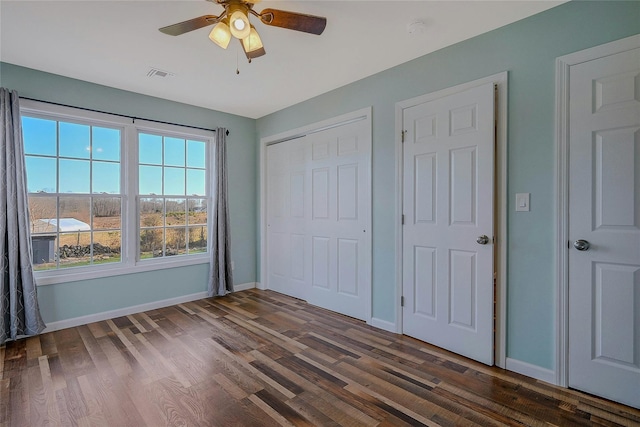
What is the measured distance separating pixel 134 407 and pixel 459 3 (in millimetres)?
3364

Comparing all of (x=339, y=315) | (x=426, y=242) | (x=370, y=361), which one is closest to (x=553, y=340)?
(x=426, y=242)

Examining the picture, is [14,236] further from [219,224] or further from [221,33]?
[221,33]

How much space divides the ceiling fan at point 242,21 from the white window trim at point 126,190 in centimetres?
207

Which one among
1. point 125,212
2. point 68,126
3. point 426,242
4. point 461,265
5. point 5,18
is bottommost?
point 461,265

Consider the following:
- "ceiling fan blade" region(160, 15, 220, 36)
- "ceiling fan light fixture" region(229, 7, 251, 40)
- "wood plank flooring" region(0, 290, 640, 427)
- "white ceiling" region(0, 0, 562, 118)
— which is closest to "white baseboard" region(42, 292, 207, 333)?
"wood plank flooring" region(0, 290, 640, 427)

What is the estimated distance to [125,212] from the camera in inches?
143

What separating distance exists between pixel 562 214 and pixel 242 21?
94.3 inches

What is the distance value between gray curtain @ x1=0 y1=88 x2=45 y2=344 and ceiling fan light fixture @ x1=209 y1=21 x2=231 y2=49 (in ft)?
7.71

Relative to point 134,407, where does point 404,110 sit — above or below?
above

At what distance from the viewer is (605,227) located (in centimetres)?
192

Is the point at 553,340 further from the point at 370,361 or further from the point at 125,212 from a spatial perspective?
the point at 125,212

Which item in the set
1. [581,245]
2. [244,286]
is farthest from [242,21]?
[244,286]

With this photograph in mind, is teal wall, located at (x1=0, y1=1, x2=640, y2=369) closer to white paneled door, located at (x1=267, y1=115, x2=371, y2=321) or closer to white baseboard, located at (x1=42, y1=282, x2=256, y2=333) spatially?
white baseboard, located at (x1=42, y1=282, x2=256, y2=333)

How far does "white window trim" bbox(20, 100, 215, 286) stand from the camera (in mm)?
3119
